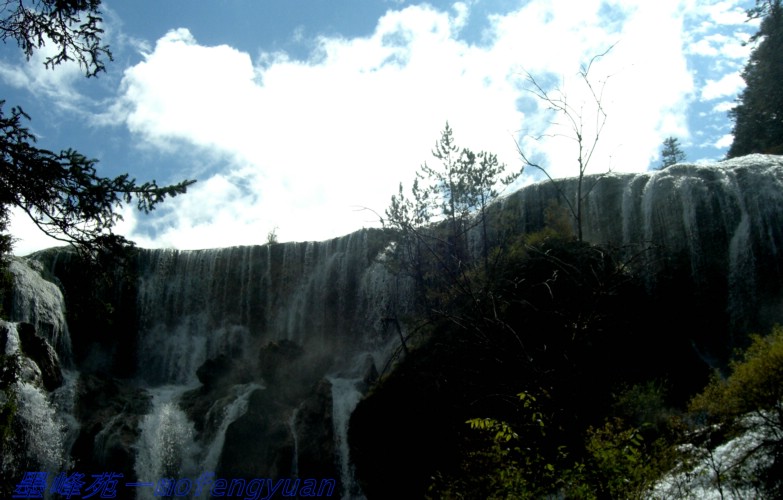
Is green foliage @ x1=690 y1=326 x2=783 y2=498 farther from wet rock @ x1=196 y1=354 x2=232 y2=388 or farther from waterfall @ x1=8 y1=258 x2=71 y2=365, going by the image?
waterfall @ x1=8 y1=258 x2=71 y2=365

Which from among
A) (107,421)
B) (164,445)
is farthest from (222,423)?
(107,421)

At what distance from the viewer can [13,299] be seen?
23.9 metres

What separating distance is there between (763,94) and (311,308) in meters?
28.1

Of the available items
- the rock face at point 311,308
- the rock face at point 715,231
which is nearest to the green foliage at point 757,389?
the rock face at point 311,308

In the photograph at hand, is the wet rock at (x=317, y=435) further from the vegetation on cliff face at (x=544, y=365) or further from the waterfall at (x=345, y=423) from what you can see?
the vegetation on cliff face at (x=544, y=365)

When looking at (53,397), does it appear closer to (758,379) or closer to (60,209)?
(60,209)

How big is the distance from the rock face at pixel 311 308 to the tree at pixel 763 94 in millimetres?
14913

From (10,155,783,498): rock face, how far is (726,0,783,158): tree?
48.9 feet

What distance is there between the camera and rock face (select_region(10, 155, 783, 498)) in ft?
65.9

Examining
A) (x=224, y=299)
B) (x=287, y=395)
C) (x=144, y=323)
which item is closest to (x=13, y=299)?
(x=144, y=323)

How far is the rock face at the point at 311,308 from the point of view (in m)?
20.1

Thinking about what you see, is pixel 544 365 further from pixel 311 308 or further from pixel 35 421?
pixel 311 308

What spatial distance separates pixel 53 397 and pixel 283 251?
40.2 feet

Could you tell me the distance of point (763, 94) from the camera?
34.5m
